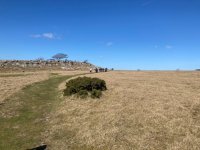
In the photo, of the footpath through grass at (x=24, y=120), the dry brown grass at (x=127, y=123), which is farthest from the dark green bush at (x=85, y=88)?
the footpath through grass at (x=24, y=120)

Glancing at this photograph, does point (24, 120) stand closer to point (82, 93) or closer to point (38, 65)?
point (82, 93)

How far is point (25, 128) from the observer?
20.5m

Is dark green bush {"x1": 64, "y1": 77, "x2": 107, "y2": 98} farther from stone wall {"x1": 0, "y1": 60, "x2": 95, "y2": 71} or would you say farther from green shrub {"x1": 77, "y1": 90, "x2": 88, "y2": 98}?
stone wall {"x1": 0, "y1": 60, "x2": 95, "y2": 71}

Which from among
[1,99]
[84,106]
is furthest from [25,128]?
[1,99]

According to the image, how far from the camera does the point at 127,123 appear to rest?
2055 cm

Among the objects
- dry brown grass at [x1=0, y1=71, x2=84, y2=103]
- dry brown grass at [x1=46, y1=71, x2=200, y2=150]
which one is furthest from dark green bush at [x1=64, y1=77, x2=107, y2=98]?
dry brown grass at [x1=0, y1=71, x2=84, y2=103]

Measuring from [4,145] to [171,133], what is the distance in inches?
431

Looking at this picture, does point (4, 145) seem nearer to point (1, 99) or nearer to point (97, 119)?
point (97, 119)

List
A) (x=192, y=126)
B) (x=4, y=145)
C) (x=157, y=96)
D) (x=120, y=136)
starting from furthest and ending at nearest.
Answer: (x=157, y=96)
(x=192, y=126)
(x=120, y=136)
(x=4, y=145)

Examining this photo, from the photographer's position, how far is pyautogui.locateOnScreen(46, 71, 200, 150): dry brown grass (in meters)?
17.0

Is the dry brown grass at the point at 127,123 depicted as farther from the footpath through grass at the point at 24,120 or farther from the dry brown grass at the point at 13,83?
the dry brown grass at the point at 13,83

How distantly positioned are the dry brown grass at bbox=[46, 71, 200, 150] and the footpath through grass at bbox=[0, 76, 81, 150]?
0.99m

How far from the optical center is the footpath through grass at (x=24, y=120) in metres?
17.5

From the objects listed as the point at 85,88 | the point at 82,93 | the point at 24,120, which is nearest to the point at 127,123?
the point at 24,120
